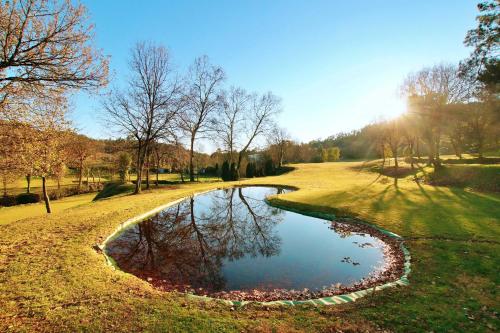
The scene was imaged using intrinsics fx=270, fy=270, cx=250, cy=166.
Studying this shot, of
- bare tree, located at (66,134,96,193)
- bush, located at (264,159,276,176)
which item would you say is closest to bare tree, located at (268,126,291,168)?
bush, located at (264,159,276,176)

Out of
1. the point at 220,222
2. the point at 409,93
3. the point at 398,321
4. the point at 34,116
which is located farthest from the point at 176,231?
the point at 409,93

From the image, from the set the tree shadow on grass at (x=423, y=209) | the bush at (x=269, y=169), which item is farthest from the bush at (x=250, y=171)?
the tree shadow on grass at (x=423, y=209)

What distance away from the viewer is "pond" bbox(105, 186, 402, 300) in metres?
7.46

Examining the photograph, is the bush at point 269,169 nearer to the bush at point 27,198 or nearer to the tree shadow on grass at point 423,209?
the tree shadow on grass at point 423,209

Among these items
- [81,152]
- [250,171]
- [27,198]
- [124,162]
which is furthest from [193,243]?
[250,171]

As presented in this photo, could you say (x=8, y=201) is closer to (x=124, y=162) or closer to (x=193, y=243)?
(x=124, y=162)

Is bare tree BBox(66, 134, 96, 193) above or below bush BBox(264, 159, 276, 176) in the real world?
above

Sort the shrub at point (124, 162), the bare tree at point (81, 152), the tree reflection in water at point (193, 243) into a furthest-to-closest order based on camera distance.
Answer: the shrub at point (124, 162) → the bare tree at point (81, 152) → the tree reflection in water at point (193, 243)

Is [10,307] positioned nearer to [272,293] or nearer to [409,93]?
[272,293]

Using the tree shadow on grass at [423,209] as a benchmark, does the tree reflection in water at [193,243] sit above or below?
below

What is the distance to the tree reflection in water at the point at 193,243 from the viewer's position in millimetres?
8062

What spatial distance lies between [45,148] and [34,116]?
2903mm

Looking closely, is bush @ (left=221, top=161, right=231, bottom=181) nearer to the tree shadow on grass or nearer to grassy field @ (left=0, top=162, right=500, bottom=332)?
the tree shadow on grass

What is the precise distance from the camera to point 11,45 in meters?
5.89
